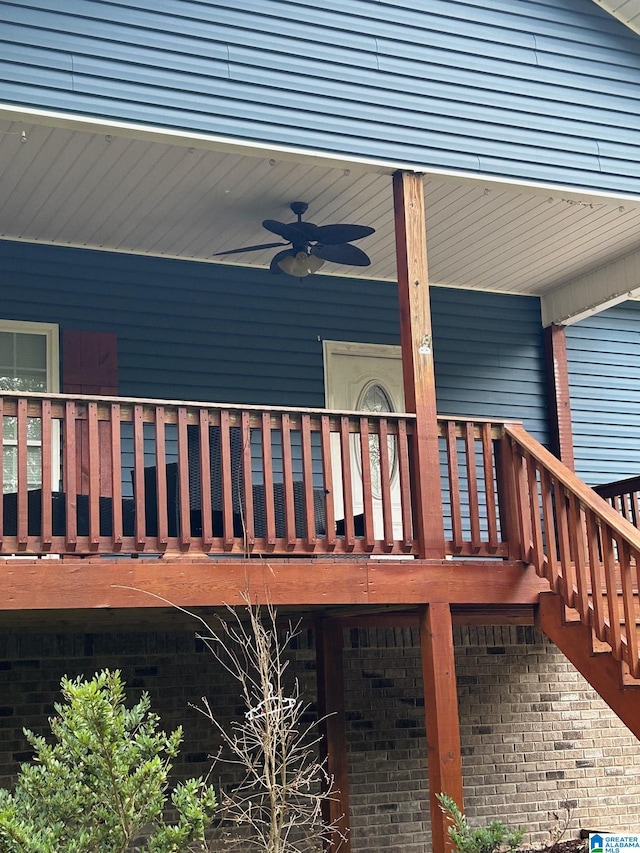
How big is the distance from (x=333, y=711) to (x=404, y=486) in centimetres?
233

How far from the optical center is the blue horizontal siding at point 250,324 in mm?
9461

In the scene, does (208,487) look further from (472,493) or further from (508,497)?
(508,497)

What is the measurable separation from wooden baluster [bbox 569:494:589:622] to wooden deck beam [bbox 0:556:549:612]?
1.69 feet

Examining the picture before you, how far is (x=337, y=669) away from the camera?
9.01m

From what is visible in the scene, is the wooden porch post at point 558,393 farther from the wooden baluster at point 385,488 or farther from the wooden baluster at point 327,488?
the wooden baluster at point 327,488

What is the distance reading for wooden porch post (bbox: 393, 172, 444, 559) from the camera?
7434 millimetres

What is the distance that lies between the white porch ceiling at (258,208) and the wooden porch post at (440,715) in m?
2.98

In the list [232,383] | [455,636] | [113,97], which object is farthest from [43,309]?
[455,636]

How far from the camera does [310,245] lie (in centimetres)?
893

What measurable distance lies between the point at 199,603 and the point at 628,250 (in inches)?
220

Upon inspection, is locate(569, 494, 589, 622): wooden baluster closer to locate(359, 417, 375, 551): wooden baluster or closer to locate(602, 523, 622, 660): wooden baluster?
locate(602, 523, 622, 660): wooden baluster

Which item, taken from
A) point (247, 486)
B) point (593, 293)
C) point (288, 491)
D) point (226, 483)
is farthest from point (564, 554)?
point (593, 293)

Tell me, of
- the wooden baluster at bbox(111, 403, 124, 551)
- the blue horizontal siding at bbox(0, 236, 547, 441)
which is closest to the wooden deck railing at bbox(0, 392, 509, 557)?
the wooden baluster at bbox(111, 403, 124, 551)

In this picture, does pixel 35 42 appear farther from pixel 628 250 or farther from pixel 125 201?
pixel 628 250
